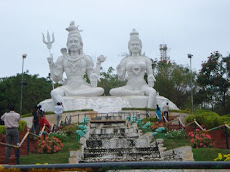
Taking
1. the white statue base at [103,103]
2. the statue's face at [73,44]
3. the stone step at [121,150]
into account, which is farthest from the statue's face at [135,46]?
the stone step at [121,150]

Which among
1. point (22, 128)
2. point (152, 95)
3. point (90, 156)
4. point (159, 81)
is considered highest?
point (159, 81)

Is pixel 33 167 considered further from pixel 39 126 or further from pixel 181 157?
pixel 39 126

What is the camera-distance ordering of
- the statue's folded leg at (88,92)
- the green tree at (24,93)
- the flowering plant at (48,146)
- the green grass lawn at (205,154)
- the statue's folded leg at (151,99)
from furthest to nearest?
1. the green tree at (24,93)
2. the statue's folded leg at (88,92)
3. the statue's folded leg at (151,99)
4. the flowering plant at (48,146)
5. the green grass lawn at (205,154)

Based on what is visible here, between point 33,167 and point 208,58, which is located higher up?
point 208,58

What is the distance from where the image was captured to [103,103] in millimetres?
24188

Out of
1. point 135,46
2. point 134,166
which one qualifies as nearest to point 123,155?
point 134,166

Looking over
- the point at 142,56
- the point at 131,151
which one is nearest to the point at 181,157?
the point at 131,151

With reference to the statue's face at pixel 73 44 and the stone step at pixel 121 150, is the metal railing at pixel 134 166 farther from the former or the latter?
the statue's face at pixel 73 44

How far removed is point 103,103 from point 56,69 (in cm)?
475

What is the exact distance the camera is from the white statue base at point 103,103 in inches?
938

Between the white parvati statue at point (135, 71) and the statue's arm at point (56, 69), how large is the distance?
398 centimetres

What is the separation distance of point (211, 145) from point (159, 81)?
83.4 ft

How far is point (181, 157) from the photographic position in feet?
31.2

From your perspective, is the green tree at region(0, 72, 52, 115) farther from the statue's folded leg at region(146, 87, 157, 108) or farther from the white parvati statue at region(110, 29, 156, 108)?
the statue's folded leg at region(146, 87, 157, 108)
